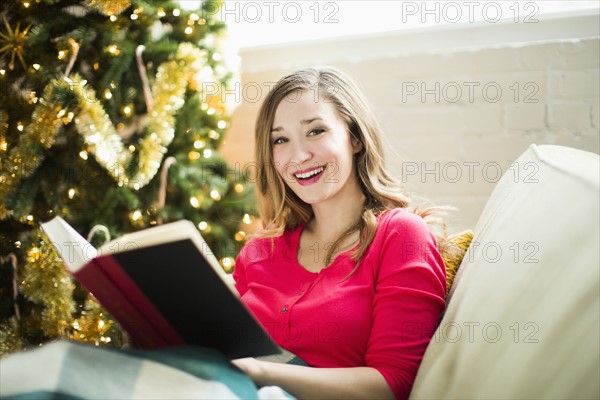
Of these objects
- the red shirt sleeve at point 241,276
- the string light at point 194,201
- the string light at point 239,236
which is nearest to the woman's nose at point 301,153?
the red shirt sleeve at point 241,276

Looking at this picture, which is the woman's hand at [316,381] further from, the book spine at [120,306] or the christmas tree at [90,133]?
the christmas tree at [90,133]

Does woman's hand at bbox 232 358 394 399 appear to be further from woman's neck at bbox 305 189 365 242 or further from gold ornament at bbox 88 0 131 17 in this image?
gold ornament at bbox 88 0 131 17

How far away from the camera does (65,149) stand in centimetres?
179

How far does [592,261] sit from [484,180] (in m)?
1.25

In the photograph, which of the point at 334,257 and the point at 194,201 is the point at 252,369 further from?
the point at 194,201

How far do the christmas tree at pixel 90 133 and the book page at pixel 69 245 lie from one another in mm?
684

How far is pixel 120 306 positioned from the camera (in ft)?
2.83

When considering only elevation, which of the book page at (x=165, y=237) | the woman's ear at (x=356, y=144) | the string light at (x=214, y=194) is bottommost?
the string light at (x=214, y=194)

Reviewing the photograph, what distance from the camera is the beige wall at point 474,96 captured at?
1739mm

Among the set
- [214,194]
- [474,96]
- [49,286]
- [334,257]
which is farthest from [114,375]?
[474,96]

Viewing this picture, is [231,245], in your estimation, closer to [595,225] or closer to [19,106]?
[19,106]

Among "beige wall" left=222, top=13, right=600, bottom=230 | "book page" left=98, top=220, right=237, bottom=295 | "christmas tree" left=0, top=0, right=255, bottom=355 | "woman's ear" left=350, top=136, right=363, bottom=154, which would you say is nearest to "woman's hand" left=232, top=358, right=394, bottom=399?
"book page" left=98, top=220, right=237, bottom=295

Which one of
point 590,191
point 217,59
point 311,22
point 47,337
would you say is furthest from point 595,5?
point 47,337

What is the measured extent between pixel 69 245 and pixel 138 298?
18 cm
